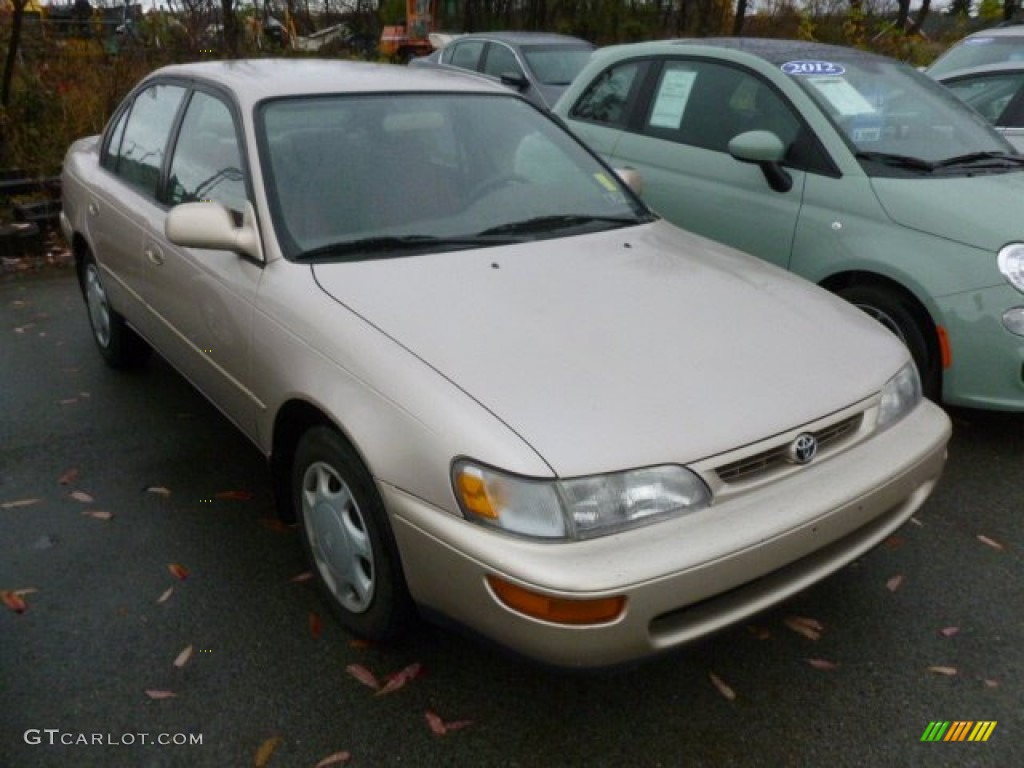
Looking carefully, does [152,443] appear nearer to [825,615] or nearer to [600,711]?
[600,711]

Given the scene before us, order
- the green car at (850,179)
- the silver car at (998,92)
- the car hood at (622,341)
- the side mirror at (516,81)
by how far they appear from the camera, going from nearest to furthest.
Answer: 1. the car hood at (622,341)
2. the green car at (850,179)
3. the silver car at (998,92)
4. the side mirror at (516,81)

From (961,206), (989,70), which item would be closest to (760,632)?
(961,206)

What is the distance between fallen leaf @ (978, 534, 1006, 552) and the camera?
3.09 meters

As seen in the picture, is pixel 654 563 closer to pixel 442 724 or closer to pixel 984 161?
pixel 442 724

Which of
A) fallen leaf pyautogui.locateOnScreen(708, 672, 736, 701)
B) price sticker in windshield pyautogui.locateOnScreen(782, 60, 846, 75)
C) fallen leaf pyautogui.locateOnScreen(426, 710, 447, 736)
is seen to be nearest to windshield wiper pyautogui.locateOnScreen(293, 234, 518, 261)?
fallen leaf pyautogui.locateOnScreen(426, 710, 447, 736)

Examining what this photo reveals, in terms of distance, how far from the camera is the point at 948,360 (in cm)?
357

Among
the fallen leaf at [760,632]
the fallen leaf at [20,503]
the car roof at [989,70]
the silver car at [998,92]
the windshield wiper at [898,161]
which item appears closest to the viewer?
the fallen leaf at [760,632]

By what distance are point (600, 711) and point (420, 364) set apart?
1.05m

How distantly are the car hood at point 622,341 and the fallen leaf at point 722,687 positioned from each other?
0.78 m

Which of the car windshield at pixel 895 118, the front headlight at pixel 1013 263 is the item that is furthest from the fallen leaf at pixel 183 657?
the car windshield at pixel 895 118

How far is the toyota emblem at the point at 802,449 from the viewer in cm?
217

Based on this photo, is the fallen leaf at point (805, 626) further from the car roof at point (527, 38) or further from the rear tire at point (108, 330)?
the car roof at point (527, 38)

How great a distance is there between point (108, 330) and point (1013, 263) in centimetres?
424

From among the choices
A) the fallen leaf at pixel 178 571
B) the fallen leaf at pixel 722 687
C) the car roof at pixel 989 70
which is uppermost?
the car roof at pixel 989 70
